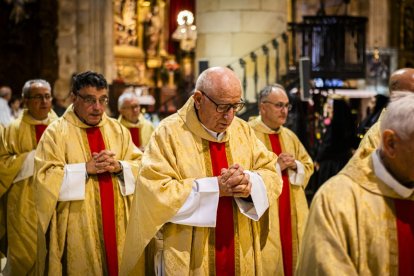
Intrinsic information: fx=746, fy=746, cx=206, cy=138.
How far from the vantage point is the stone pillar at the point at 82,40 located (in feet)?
57.2

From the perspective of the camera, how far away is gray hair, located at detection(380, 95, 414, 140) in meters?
2.74

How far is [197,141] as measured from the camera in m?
4.31

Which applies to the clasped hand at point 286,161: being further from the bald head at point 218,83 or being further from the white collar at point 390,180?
the white collar at point 390,180

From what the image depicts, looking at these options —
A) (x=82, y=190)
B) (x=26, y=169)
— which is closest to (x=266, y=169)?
(x=82, y=190)

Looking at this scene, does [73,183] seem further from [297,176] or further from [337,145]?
[337,145]

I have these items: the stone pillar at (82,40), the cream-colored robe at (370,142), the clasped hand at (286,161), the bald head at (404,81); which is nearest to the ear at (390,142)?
the cream-colored robe at (370,142)

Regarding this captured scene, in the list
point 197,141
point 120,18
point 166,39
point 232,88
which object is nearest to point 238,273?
point 197,141

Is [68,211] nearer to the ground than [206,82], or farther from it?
nearer to the ground

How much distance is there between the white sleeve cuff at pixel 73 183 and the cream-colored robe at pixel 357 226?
2454mm

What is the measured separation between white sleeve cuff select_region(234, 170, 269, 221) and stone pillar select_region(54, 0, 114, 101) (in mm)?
13539

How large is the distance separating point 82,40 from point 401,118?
50.4 ft

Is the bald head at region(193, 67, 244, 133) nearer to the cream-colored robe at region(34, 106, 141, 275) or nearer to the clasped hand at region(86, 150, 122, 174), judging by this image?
the clasped hand at region(86, 150, 122, 174)

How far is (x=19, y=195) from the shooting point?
22.6 feet

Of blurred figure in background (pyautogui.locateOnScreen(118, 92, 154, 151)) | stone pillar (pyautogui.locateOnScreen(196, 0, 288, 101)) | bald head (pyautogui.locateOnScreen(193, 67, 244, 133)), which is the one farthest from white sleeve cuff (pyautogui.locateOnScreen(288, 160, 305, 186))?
stone pillar (pyautogui.locateOnScreen(196, 0, 288, 101))
